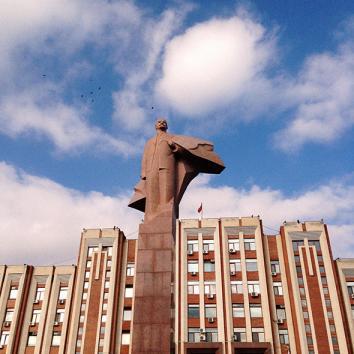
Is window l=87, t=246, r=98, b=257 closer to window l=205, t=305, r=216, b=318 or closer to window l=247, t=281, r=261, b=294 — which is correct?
window l=205, t=305, r=216, b=318

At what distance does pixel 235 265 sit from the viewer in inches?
1478

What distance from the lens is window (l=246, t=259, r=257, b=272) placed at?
37125 millimetres

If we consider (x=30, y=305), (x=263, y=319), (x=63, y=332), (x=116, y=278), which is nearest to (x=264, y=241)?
(x=263, y=319)

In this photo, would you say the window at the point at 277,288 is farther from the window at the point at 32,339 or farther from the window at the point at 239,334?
the window at the point at 32,339

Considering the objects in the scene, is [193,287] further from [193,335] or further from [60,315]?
[60,315]

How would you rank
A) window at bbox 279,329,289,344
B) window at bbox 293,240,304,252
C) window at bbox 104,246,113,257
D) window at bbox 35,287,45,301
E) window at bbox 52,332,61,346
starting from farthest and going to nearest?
1. window at bbox 104,246,113,257
2. window at bbox 35,287,45,301
3. window at bbox 293,240,304,252
4. window at bbox 52,332,61,346
5. window at bbox 279,329,289,344

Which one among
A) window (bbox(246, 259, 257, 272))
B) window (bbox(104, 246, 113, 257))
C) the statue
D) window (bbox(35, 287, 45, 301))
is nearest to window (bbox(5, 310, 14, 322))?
window (bbox(35, 287, 45, 301))

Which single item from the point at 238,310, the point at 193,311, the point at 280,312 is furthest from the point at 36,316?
the point at 280,312

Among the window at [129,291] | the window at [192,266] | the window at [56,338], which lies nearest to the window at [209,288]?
the window at [192,266]

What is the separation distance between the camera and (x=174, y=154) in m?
13.0

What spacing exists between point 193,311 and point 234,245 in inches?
269

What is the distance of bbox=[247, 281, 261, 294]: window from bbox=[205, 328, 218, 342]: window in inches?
173

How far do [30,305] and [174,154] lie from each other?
1248 inches

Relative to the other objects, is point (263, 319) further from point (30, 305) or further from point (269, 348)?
point (30, 305)
